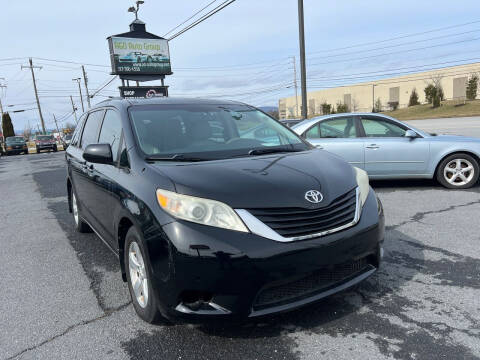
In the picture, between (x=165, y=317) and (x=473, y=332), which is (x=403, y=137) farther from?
(x=165, y=317)

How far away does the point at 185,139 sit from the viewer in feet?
10.9

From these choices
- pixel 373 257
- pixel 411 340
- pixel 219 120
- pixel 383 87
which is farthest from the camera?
pixel 383 87

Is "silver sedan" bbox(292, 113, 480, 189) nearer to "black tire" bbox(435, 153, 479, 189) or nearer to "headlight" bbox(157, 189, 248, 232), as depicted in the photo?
"black tire" bbox(435, 153, 479, 189)

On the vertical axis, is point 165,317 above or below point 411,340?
above

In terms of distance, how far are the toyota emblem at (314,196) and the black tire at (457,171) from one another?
5.33 meters

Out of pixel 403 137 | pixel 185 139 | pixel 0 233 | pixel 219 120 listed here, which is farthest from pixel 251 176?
pixel 403 137

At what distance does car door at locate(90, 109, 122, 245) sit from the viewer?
3.25 meters

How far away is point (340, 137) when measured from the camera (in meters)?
7.25

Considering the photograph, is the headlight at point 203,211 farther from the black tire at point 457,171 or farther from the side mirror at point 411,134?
the black tire at point 457,171

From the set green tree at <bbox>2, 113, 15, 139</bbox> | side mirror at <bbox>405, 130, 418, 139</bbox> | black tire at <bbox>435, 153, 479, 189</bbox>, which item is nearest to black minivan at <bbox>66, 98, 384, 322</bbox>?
side mirror at <bbox>405, 130, 418, 139</bbox>

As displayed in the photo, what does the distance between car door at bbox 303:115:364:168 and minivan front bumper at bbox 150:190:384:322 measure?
492 centimetres

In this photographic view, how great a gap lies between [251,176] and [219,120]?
4.39 feet

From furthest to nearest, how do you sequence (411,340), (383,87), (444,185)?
1. (383,87)
2. (444,185)
3. (411,340)

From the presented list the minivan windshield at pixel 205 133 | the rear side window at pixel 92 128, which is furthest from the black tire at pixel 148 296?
the rear side window at pixel 92 128
